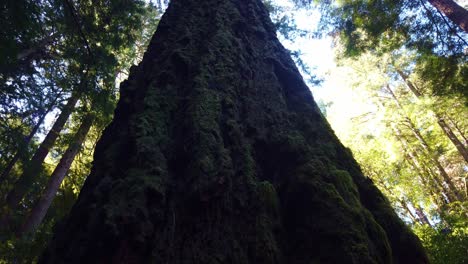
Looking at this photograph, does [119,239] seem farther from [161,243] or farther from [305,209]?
[305,209]

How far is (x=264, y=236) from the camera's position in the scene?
2.41m

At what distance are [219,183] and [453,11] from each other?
652 centimetres

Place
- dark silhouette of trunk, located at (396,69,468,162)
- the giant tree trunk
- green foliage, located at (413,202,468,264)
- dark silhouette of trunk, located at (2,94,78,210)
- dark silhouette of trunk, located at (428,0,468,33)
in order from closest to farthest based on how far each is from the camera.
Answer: the giant tree trunk < dark silhouette of trunk, located at (428,0,468,33) < green foliage, located at (413,202,468,264) < dark silhouette of trunk, located at (2,94,78,210) < dark silhouette of trunk, located at (396,69,468,162)

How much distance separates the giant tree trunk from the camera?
87.3 inches

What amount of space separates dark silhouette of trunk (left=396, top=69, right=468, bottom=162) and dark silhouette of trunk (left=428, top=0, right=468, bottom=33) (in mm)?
5904

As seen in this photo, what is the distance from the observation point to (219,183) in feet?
8.16

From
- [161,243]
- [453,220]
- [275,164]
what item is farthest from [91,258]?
[453,220]

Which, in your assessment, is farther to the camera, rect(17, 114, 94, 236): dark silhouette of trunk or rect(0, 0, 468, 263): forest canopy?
rect(17, 114, 94, 236): dark silhouette of trunk

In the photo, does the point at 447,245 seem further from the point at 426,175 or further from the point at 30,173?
the point at 30,173

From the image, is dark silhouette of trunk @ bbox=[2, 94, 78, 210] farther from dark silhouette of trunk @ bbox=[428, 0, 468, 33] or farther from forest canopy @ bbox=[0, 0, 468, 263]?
dark silhouette of trunk @ bbox=[428, 0, 468, 33]

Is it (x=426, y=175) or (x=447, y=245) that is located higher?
(x=426, y=175)

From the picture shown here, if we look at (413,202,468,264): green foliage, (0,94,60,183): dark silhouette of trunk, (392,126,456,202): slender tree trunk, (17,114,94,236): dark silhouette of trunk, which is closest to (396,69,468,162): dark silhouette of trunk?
(392,126,456,202): slender tree trunk

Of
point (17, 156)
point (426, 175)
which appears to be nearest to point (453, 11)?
point (17, 156)

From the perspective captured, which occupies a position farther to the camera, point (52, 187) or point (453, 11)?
point (52, 187)
